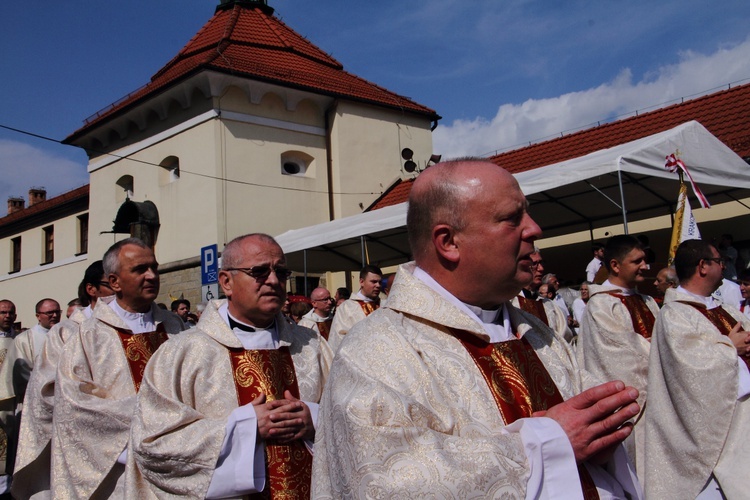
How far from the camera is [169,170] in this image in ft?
68.7

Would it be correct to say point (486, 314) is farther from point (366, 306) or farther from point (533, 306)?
point (366, 306)

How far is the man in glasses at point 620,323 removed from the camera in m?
5.47

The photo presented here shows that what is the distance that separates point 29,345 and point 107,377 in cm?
433

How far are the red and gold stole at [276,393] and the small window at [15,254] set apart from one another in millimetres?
30253

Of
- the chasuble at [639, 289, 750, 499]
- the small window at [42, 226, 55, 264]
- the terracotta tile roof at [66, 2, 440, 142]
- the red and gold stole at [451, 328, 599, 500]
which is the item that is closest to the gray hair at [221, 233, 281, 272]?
the red and gold stole at [451, 328, 599, 500]

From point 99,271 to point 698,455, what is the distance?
14.8ft

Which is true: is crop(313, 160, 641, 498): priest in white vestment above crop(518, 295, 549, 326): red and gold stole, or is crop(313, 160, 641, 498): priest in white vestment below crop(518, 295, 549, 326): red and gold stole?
below

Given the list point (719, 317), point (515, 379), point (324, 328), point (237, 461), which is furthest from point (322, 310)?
point (515, 379)

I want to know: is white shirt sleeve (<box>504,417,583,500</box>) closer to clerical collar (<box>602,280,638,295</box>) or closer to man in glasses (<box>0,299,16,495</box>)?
clerical collar (<box>602,280,638,295</box>)

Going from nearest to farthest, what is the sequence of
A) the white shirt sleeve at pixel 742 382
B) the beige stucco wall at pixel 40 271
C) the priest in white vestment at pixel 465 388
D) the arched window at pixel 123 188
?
the priest in white vestment at pixel 465 388, the white shirt sleeve at pixel 742 382, the arched window at pixel 123 188, the beige stucco wall at pixel 40 271

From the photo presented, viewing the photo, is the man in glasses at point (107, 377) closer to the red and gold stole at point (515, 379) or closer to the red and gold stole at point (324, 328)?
the red and gold stole at point (515, 379)

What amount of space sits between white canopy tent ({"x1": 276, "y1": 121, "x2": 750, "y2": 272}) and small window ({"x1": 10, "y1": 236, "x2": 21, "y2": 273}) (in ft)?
66.6

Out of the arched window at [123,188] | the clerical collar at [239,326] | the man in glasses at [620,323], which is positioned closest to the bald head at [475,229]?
the clerical collar at [239,326]

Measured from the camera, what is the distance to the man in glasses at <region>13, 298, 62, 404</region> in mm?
7172
